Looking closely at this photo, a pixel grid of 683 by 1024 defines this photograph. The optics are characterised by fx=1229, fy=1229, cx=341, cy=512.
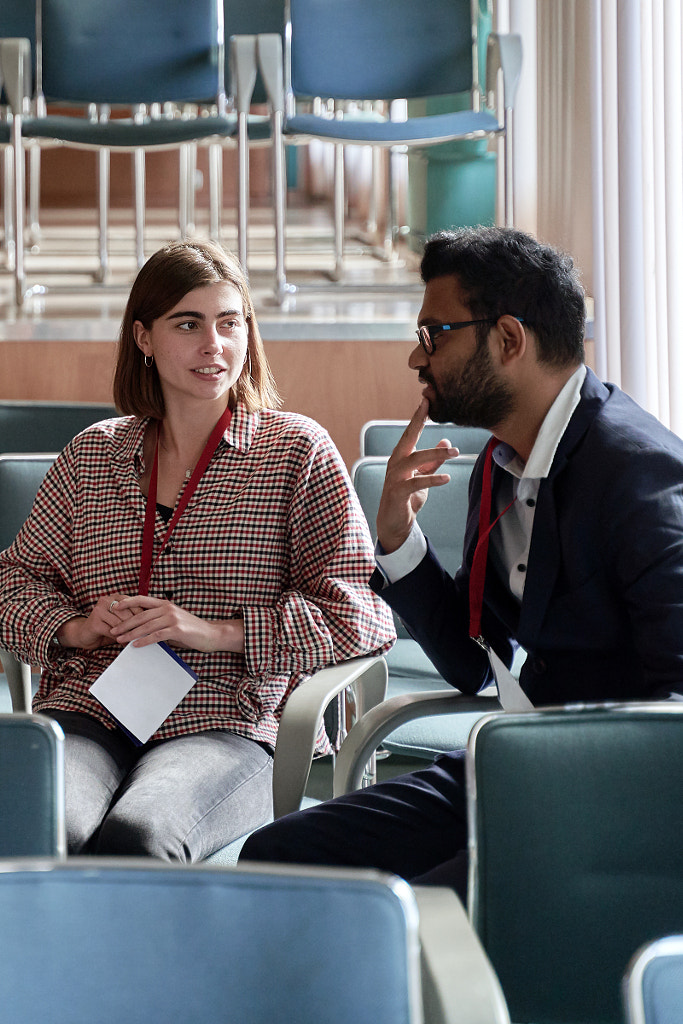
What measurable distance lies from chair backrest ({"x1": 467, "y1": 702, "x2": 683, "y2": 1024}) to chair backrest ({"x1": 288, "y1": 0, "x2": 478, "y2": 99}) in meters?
3.54

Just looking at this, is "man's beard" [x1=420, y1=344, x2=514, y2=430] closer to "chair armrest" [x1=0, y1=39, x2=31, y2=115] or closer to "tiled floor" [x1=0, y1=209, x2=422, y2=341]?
"tiled floor" [x1=0, y1=209, x2=422, y2=341]

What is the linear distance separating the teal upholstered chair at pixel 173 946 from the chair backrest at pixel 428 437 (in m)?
1.79

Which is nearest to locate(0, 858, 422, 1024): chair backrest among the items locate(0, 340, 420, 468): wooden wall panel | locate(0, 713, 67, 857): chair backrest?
locate(0, 713, 67, 857): chair backrest

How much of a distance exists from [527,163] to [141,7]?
58.8 inches

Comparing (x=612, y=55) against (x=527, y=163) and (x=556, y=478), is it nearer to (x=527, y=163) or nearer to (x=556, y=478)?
(x=527, y=163)

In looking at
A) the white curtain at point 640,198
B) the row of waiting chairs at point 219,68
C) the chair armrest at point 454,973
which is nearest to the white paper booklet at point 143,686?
the chair armrest at point 454,973

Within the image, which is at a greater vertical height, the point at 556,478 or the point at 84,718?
the point at 556,478

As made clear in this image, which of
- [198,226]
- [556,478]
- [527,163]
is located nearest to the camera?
[556,478]

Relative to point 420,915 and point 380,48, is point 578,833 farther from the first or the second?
point 380,48

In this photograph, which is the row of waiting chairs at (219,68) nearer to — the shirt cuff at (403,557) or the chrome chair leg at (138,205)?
the chrome chair leg at (138,205)

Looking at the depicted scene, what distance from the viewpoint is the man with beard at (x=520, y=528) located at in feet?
4.66

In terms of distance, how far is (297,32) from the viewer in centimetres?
428

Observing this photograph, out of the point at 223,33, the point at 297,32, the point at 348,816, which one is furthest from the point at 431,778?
the point at 223,33

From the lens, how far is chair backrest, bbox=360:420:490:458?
2.60m
